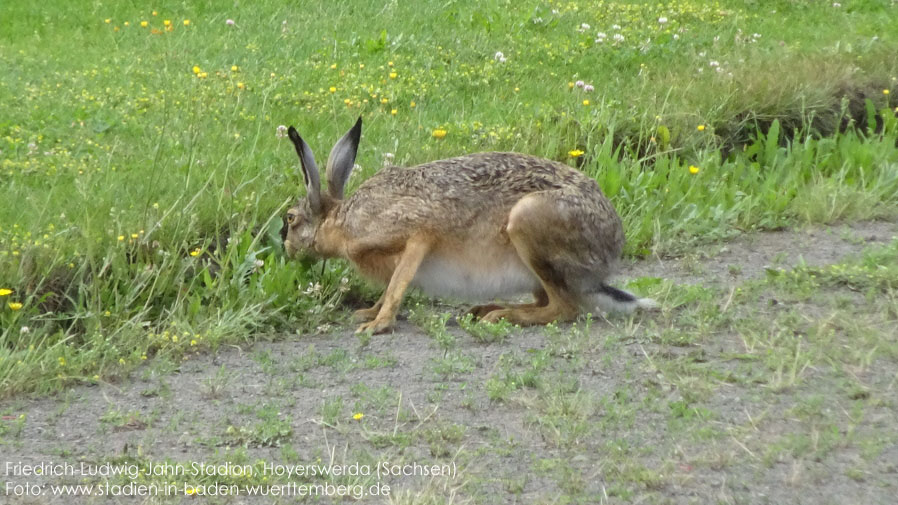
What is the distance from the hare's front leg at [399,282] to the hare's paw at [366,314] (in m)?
0.08

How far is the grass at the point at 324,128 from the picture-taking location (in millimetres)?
5789

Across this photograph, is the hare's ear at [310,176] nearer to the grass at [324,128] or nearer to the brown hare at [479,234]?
the brown hare at [479,234]

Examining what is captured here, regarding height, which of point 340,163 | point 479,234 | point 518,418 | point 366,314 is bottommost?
point 366,314

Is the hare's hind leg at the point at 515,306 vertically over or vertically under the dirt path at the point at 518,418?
under

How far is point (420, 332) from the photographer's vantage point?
19.4ft

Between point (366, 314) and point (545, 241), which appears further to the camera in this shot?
point (366, 314)

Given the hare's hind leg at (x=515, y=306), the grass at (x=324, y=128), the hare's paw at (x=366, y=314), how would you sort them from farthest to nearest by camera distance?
the hare's hind leg at (x=515, y=306), the hare's paw at (x=366, y=314), the grass at (x=324, y=128)

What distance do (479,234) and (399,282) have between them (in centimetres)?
45

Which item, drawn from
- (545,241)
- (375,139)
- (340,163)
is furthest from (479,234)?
(375,139)

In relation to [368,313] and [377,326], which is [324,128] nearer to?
[368,313]

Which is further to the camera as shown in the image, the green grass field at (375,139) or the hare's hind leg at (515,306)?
the hare's hind leg at (515,306)

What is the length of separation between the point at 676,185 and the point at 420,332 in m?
2.40

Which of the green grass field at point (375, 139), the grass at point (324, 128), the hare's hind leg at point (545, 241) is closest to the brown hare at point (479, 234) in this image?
the hare's hind leg at point (545, 241)

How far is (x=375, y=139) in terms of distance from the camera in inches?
303
